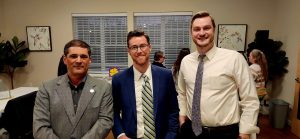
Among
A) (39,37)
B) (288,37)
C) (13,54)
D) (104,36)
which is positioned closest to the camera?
(288,37)

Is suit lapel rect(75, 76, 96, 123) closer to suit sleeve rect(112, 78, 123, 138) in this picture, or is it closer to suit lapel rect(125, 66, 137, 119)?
suit sleeve rect(112, 78, 123, 138)

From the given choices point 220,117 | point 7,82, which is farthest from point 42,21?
point 220,117

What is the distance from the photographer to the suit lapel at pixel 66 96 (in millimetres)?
1549

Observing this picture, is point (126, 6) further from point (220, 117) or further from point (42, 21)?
point (220, 117)

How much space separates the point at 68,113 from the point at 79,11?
14.2ft

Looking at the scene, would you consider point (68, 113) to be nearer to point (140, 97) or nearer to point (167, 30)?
point (140, 97)

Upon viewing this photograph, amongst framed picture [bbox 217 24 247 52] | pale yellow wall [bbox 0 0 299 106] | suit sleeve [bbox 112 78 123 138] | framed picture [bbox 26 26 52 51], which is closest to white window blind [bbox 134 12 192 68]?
pale yellow wall [bbox 0 0 299 106]

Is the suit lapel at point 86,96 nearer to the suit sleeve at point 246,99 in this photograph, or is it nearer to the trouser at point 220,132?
the trouser at point 220,132

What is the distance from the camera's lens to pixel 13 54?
5316 millimetres

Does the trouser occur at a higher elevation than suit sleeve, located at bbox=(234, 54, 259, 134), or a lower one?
lower

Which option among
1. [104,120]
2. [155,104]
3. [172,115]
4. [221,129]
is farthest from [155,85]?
[221,129]

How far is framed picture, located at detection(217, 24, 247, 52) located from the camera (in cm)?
506

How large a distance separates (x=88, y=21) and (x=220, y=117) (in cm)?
464

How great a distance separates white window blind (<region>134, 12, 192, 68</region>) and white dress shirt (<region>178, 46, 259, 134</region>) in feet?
12.5
